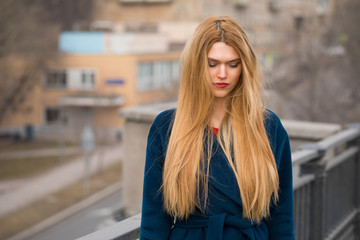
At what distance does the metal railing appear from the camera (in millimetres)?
4047

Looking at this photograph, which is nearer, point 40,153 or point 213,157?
point 213,157

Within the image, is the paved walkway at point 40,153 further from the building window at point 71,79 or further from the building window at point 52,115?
the building window at point 71,79

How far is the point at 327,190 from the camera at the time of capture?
4590 millimetres

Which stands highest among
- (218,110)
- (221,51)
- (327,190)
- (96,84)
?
(221,51)

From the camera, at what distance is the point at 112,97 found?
4966 centimetres

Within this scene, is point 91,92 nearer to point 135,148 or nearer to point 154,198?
point 135,148

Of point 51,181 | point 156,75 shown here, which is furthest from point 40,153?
point 156,75

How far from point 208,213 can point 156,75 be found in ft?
164

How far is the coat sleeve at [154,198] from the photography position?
2.16 metres

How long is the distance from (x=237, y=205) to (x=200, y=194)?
0.50 feet

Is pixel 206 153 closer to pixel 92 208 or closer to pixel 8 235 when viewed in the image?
pixel 8 235

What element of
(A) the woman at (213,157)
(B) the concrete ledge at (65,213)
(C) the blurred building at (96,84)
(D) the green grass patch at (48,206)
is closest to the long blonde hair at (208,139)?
(A) the woman at (213,157)

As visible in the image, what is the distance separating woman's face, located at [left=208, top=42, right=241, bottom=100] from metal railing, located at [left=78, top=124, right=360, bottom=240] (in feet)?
5.34

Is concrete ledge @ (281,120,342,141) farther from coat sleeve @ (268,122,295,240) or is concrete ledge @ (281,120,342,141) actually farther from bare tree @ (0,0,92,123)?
bare tree @ (0,0,92,123)
